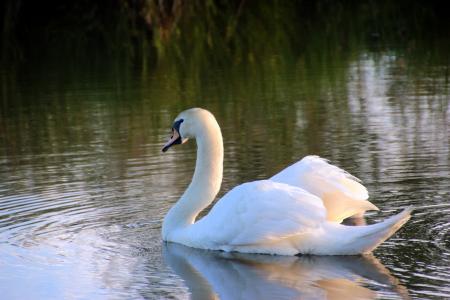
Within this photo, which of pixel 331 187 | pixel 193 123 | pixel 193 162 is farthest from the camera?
pixel 193 162

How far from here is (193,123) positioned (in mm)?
8969

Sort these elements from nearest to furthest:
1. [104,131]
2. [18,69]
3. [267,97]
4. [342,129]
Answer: [342,129] → [104,131] → [267,97] → [18,69]

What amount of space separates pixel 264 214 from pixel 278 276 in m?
0.59

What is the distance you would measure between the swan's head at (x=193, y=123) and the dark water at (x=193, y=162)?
771 mm

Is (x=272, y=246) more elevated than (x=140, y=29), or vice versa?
(x=140, y=29)

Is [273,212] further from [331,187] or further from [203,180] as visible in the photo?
[203,180]

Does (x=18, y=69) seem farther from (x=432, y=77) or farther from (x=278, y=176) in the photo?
(x=278, y=176)

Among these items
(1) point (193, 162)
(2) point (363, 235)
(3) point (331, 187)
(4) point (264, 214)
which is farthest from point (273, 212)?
(1) point (193, 162)

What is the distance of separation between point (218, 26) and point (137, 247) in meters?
17.8

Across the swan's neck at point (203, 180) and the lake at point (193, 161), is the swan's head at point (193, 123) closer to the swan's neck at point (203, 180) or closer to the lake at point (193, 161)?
the swan's neck at point (203, 180)

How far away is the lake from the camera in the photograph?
7.59m

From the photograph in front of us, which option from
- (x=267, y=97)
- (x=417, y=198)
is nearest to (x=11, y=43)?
(x=267, y=97)

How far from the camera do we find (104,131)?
14.0 meters

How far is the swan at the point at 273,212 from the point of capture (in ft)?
26.0
